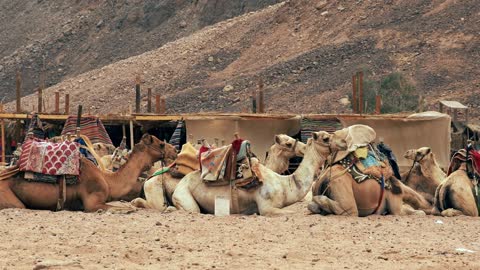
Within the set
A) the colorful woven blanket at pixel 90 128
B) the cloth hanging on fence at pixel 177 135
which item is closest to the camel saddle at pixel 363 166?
the cloth hanging on fence at pixel 177 135

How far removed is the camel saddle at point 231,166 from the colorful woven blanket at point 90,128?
43.1ft

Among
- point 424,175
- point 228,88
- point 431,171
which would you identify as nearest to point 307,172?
point 424,175

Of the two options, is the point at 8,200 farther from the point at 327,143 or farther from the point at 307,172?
the point at 327,143

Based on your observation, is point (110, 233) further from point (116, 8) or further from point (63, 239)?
point (116, 8)

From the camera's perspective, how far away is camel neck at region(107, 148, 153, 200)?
58.6 feet

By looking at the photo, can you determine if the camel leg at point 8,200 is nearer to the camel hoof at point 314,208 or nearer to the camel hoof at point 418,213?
Result: the camel hoof at point 314,208

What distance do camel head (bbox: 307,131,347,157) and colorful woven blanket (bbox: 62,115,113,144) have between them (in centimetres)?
1334

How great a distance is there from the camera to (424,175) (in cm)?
1920

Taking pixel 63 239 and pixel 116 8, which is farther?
pixel 116 8

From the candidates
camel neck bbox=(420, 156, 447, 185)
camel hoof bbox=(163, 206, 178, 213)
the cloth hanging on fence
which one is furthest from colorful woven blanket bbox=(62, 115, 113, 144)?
camel hoof bbox=(163, 206, 178, 213)

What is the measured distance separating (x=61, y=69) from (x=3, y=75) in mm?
3411

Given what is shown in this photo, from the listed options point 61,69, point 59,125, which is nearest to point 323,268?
point 59,125

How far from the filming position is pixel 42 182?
1712 centimetres

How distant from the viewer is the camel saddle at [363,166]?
54.1 ft
